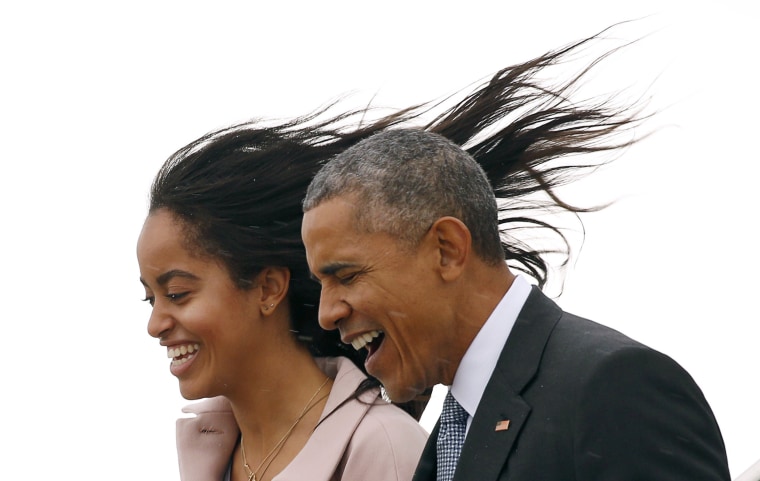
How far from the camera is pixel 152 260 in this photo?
14.8ft

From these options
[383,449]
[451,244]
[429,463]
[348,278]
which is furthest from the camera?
[383,449]

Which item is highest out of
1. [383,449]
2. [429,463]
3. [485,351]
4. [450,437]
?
[485,351]

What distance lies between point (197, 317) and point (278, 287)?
1.04 feet

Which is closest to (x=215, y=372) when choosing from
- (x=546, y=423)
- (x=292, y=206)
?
(x=292, y=206)

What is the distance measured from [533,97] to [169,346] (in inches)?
54.2

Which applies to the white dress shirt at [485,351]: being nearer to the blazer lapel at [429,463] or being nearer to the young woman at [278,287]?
the blazer lapel at [429,463]

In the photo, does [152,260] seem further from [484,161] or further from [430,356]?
[430,356]

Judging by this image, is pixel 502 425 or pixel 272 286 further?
pixel 272 286

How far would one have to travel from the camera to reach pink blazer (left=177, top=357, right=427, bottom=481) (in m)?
4.25

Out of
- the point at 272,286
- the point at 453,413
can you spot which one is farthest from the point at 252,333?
the point at 453,413

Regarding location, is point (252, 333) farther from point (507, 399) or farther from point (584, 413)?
point (584, 413)

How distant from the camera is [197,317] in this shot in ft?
14.6

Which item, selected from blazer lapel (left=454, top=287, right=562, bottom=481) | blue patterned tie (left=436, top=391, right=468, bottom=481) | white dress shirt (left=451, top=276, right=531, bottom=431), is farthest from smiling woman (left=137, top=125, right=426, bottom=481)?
blazer lapel (left=454, top=287, right=562, bottom=481)

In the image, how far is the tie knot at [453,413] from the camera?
3398 millimetres
